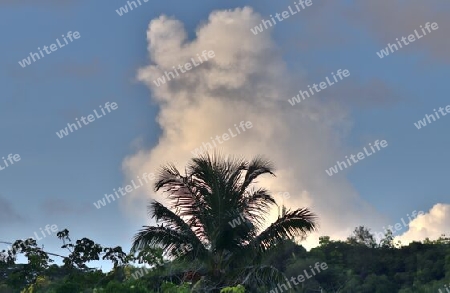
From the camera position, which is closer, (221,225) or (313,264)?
(221,225)

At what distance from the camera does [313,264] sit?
90.9m

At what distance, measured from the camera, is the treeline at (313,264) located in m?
22.6

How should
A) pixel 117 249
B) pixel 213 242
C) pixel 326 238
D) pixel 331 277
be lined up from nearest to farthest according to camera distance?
1. pixel 213 242
2. pixel 117 249
3. pixel 331 277
4. pixel 326 238

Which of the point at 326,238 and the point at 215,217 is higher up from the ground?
the point at 326,238

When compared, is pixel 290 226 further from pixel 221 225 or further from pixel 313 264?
pixel 313 264

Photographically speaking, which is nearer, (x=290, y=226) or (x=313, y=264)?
A: (x=290, y=226)

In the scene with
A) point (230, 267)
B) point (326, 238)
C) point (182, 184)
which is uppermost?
point (326, 238)

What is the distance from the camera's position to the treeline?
22.6m

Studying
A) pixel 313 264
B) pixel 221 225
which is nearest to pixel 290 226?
pixel 221 225

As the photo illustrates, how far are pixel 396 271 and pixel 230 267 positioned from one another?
68131 millimetres

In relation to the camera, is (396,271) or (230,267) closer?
(230,267)

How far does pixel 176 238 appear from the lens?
76.3 ft

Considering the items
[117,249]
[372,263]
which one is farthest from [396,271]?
[117,249]

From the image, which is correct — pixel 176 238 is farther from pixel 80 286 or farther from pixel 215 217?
pixel 80 286
